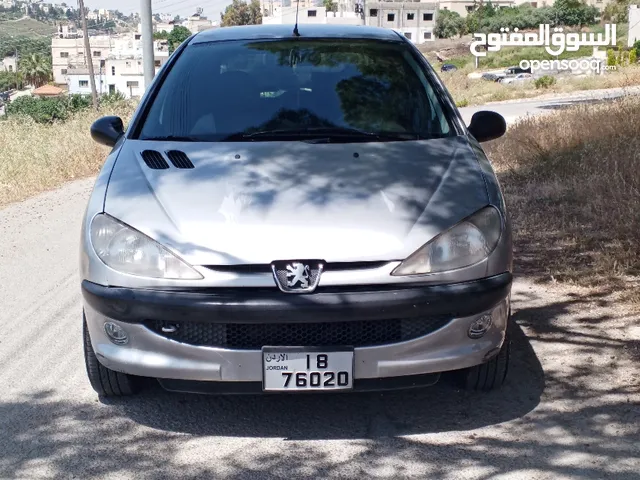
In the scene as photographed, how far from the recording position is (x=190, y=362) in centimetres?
351

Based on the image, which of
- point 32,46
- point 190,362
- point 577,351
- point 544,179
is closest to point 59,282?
point 190,362

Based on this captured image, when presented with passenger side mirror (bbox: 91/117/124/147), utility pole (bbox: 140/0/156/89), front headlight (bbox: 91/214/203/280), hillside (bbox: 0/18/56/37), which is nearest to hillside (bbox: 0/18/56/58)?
hillside (bbox: 0/18/56/37)

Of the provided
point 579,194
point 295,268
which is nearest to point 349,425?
point 295,268

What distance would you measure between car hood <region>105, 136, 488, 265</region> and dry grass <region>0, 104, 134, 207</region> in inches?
261

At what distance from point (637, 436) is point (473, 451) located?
692 mm

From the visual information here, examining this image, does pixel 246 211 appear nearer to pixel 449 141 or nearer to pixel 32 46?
pixel 449 141

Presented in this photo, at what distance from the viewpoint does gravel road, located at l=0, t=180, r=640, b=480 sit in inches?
135

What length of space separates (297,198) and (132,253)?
701 mm

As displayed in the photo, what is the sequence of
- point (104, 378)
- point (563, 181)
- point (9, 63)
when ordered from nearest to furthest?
point (104, 378)
point (563, 181)
point (9, 63)

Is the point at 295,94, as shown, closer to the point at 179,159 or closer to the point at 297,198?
the point at 179,159

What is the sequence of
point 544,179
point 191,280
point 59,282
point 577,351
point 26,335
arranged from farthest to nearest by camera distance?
point 544,179 → point 59,282 → point 26,335 → point 577,351 → point 191,280

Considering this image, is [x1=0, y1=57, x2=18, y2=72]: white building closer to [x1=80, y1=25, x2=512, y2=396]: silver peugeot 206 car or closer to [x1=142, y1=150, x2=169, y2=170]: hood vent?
[x1=142, y1=150, x2=169, y2=170]: hood vent

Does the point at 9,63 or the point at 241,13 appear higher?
the point at 241,13

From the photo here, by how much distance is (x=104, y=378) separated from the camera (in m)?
4.02
